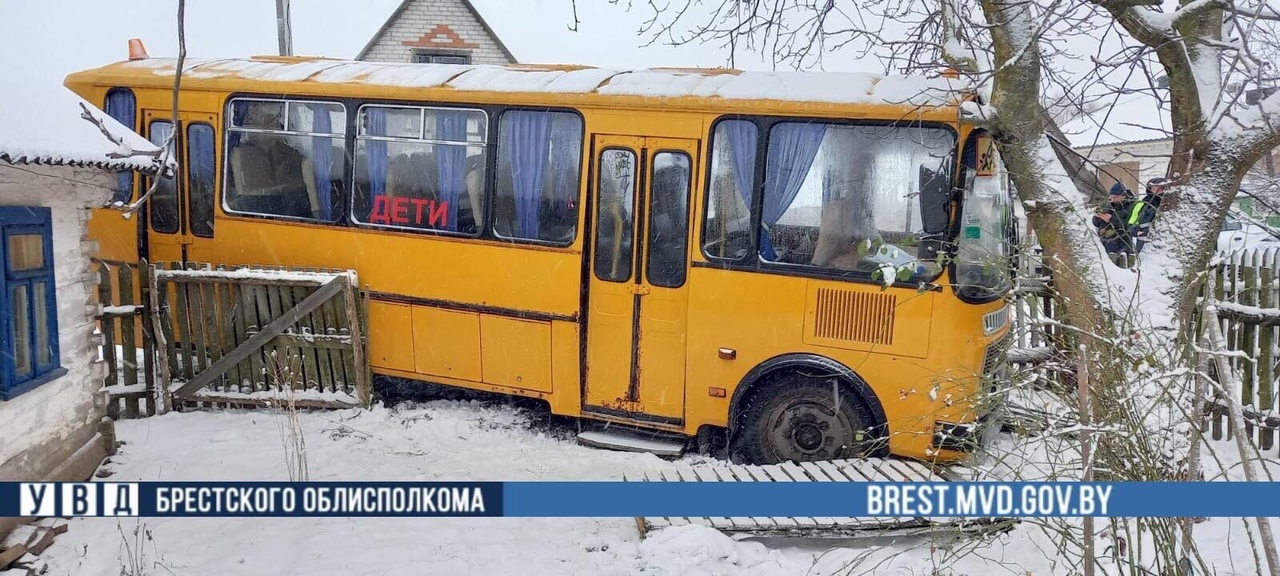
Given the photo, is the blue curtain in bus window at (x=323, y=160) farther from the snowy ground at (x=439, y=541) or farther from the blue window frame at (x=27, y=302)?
the blue window frame at (x=27, y=302)

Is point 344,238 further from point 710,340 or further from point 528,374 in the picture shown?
point 710,340

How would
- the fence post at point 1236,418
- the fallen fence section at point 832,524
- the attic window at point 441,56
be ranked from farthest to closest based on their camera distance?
the attic window at point 441,56
the fallen fence section at point 832,524
the fence post at point 1236,418

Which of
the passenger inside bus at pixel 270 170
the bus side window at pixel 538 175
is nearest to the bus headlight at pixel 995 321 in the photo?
the bus side window at pixel 538 175

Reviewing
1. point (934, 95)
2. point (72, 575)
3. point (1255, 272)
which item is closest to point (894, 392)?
point (934, 95)

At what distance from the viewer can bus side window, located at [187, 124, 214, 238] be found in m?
7.25

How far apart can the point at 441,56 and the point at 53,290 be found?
19953 millimetres

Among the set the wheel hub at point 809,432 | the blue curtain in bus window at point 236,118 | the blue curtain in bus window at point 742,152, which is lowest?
the wheel hub at point 809,432

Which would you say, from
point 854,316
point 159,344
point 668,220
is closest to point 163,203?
point 159,344

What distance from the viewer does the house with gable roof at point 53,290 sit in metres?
4.35

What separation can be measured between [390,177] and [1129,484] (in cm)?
576

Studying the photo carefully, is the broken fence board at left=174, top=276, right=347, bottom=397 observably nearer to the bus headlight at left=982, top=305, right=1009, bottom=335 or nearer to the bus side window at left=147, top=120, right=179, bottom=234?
the bus side window at left=147, top=120, right=179, bottom=234

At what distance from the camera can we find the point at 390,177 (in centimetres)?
690

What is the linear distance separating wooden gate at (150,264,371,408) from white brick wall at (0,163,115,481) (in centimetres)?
127

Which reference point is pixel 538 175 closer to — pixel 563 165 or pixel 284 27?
pixel 563 165
